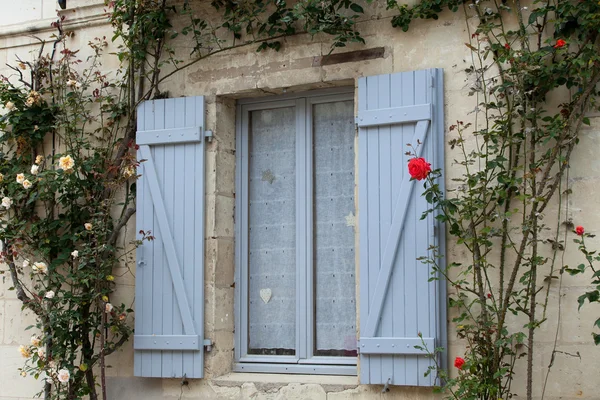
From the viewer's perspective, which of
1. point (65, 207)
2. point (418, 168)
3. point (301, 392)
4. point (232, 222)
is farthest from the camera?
point (65, 207)

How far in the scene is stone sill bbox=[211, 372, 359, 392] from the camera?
15.0 feet

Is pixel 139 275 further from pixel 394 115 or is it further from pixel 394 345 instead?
pixel 394 115

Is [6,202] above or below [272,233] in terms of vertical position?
above

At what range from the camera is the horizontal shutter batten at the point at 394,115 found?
4.44 metres

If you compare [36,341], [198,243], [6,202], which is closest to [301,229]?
[198,243]

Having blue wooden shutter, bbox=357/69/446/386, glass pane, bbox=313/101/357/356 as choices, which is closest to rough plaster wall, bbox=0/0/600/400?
blue wooden shutter, bbox=357/69/446/386

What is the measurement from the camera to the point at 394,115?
14.8 feet

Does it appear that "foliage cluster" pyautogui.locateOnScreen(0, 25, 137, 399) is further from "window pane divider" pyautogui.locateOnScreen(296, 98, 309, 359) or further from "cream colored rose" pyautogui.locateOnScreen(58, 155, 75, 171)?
"window pane divider" pyautogui.locateOnScreen(296, 98, 309, 359)

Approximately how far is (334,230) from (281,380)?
84 centimetres

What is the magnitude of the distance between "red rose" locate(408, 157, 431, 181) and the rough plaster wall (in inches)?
17.0

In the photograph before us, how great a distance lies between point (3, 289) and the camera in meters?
5.55

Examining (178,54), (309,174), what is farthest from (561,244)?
(178,54)

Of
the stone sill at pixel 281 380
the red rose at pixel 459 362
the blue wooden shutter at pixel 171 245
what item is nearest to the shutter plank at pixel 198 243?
the blue wooden shutter at pixel 171 245

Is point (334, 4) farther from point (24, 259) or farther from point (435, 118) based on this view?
point (24, 259)
